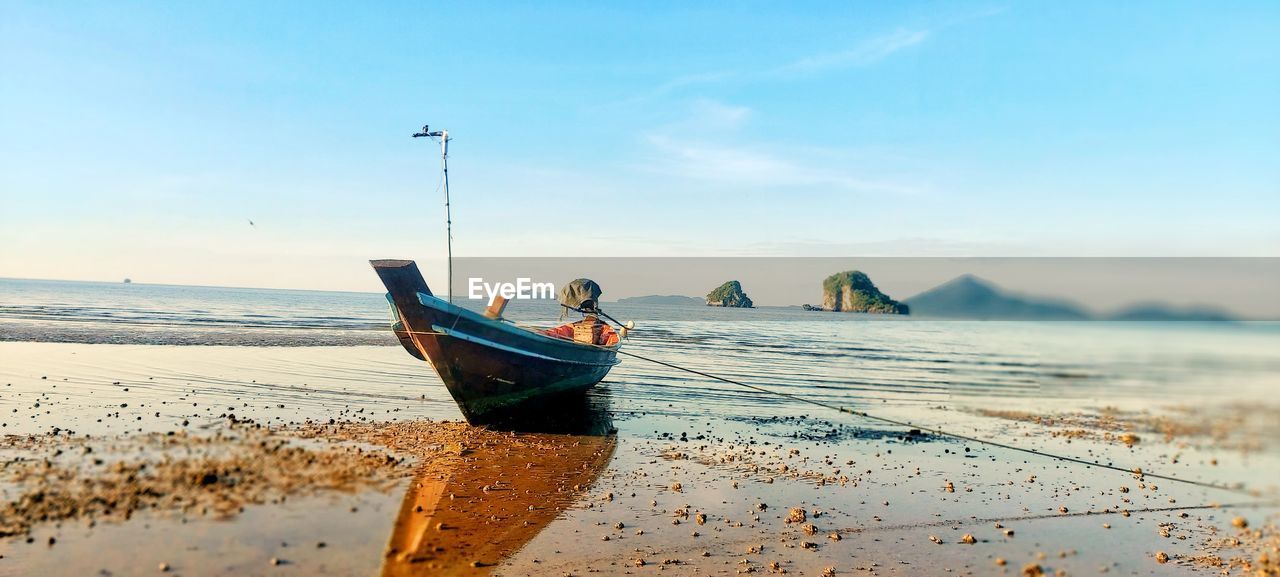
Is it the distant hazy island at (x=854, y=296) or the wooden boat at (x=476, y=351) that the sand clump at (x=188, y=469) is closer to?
the wooden boat at (x=476, y=351)

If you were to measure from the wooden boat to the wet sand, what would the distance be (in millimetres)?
1043

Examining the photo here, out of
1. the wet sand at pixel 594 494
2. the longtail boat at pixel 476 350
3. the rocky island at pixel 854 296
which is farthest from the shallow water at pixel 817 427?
the rocky island at pixel 854 296

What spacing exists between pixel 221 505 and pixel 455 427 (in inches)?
266

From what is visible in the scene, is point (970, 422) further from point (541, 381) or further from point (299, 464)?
point (299, 464)

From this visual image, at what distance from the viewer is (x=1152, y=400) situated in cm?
2188

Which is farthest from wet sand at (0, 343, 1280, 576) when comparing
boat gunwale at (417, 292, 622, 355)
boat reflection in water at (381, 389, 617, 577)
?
boat gunwale at (417, 292, 622, 355)

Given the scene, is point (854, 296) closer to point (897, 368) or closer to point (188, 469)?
point (897, 368)

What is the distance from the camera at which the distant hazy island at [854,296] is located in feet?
485

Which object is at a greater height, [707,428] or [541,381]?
[541,381]

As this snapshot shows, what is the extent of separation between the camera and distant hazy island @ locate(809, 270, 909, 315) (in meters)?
148

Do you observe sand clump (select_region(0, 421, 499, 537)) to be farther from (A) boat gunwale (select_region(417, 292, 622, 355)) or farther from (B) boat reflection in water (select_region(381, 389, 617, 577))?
(A) boat gunwale (select_region(417, 292, 622, 355))

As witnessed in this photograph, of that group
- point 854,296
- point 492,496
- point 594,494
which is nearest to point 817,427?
point 594,494

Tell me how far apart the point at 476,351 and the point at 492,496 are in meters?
5.42

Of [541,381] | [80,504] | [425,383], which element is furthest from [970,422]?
[80,504]
